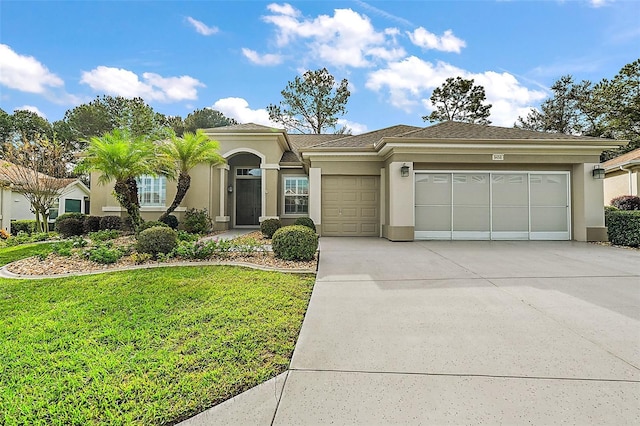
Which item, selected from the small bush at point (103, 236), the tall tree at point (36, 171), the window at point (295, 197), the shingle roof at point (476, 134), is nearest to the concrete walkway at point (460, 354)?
the shingle roof at point (476, 134)

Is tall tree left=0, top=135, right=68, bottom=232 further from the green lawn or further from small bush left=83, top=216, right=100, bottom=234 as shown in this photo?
the green lawn

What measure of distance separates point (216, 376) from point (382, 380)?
1406 mm

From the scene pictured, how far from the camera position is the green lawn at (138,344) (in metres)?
2.33

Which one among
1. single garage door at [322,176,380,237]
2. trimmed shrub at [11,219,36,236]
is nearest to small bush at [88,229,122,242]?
single garage door at [322,176,380,237]

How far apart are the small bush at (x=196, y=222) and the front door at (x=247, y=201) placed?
2.95 metres

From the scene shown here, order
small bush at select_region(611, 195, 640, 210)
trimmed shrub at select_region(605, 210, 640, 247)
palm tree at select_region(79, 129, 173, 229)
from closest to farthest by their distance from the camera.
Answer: trimmed shrub at select_region(605, 210, 640, 247) < palm tree at select_region(79, 129, 173, 229) < small bush at select_region(611, 195, 640, 210)

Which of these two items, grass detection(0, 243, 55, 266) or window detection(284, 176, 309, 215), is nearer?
grass detection(0, 243, 55, 266)

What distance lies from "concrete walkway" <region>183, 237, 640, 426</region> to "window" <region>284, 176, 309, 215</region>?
8.65m

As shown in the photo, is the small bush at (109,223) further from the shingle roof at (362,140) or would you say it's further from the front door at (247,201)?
the shingle roof at (362,140)

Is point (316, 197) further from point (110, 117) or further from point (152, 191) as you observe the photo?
point (110, 117)

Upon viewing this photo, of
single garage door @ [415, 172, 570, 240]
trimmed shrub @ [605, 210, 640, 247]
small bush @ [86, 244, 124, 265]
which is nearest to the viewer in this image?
small bush @ [86, 244, 124, 265]

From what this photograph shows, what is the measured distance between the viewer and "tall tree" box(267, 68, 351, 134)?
90.9 feet

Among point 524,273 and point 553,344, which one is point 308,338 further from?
point 524,273

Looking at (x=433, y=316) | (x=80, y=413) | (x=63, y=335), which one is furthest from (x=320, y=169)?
(x=80, y=413)
